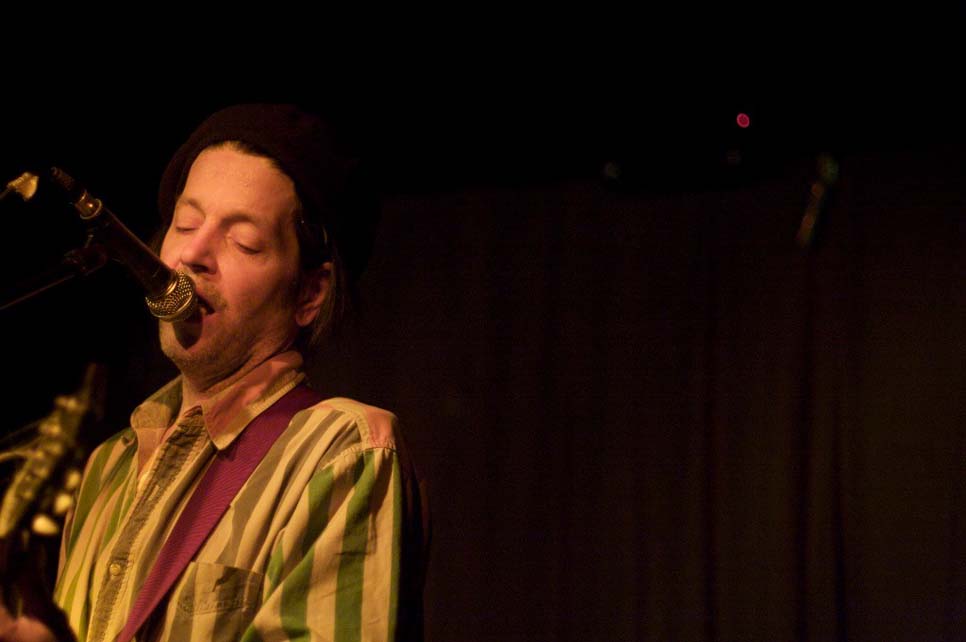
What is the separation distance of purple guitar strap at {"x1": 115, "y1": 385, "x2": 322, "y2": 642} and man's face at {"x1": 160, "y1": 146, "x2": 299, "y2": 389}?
0.38 ft

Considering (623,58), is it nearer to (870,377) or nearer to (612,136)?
(612,136)

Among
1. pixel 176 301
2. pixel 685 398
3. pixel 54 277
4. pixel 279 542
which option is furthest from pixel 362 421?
pixel 685 398

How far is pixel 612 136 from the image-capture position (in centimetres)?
309

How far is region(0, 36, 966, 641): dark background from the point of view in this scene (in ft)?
9.74

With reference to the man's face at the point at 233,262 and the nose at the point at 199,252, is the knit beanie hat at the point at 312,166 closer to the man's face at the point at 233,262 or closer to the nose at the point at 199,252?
the man's face at the point at 233,262

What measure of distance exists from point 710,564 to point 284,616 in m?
2.45

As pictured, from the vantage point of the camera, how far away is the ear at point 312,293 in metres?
1.60

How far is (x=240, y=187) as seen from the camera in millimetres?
1508

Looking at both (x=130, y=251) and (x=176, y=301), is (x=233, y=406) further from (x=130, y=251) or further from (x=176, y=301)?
(x=130, y=251)

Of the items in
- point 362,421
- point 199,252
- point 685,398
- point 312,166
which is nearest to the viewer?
point 362,421

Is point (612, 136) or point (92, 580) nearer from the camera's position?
point (92, 580)

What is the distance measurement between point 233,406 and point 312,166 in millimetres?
400

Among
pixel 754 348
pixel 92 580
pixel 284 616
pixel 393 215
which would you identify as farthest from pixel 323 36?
pixel 284 616

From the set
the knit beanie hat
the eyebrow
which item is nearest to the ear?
the knit beanie hat
